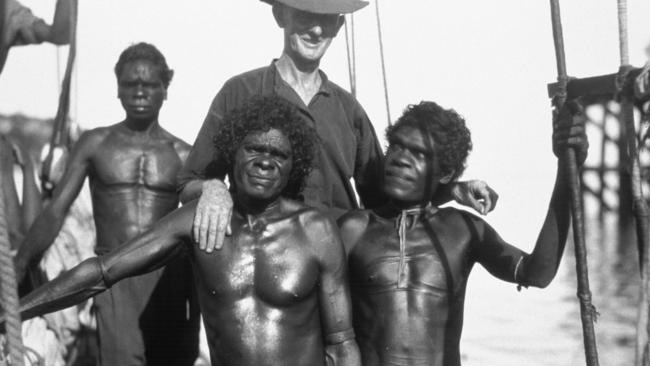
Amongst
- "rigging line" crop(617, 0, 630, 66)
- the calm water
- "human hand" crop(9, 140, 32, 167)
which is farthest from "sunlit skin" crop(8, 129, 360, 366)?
the calm water

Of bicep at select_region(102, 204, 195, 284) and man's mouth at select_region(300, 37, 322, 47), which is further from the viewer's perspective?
man's mouth at select_region(300, 37, 322, 47)

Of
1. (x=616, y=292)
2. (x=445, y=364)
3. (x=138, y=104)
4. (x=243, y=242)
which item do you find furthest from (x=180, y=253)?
(x=616, y=292)

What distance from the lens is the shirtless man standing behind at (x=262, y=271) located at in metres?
3.96

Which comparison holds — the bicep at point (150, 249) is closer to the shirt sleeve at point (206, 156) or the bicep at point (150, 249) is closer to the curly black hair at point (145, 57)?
the shirt sleeve at point (206, 156)

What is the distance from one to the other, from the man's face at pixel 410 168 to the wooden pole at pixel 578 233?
0.69m

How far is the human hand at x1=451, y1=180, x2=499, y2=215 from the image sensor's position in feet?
13.8

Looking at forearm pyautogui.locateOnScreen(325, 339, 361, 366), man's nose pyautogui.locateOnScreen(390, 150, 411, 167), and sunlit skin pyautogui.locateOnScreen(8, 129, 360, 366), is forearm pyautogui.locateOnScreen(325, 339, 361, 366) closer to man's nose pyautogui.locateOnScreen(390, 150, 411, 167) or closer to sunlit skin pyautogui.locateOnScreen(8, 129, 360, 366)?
sunlit skin pyautogui.locateOnScreen(8, 129, 360, 366)

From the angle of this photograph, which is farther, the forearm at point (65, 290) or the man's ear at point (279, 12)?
the man's ear at point (279, 12)

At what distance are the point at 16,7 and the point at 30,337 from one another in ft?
5.39

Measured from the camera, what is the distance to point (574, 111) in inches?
143

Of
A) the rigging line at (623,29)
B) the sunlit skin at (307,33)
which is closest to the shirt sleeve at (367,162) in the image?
the sunlit skin at (307,33)

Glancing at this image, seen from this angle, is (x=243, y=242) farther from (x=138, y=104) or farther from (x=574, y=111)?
(x=138, y=104)

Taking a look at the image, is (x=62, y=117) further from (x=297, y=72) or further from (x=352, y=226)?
(x=352, y=226)

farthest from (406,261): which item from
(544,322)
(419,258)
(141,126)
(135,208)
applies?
(544,322)
